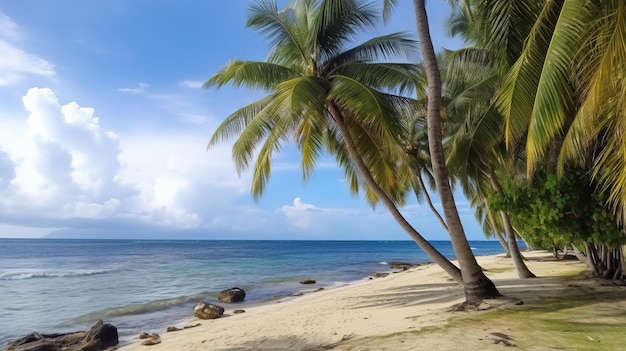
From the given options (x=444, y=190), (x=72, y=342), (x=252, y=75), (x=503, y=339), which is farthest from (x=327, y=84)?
(x=72, y=342)

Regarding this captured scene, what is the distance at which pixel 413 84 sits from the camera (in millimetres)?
10477

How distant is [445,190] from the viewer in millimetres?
8164

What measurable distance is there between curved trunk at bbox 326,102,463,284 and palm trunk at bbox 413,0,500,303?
74 centimetres

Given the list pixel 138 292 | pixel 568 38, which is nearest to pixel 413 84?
pixel 568 38

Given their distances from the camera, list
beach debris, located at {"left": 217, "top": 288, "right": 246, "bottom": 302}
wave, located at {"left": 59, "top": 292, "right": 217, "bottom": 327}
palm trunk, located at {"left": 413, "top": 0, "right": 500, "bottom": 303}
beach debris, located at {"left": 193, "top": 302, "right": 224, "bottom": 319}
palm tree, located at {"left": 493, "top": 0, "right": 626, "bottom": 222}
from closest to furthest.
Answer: palm tree, located at {"left": 493, "top": 0, "right": 626, "bottom": 222} < palm trunk, located at {"left": 413, "top": 0, "right": 500, "bottom": 303} < beach debris, located at {"left": 193, "top": 302, "right": 224, "bottom": 319} < wave, located at {"left": 59, "top": 292, "right": 217, "bottom": 327} < beach debris, located at {"left": 217, "top": 288, "right": 246, "bottom": 302}

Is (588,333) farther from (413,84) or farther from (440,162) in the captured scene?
(413,84)

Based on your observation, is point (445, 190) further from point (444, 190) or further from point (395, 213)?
point (395, 213)

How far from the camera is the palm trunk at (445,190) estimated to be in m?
8.16

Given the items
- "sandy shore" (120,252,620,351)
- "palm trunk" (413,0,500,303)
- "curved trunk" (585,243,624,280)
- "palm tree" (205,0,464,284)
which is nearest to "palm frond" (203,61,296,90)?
"palm tree" (205,0,464,284)

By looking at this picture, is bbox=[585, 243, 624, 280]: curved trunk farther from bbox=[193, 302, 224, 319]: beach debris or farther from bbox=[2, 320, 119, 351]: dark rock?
bbox=[2, 320, 119, 351]: dark rock

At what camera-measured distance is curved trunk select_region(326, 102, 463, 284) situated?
9266 mm

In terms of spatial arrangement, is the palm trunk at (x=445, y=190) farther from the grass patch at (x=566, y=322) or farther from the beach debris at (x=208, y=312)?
the beach debris at (x=208, y=312)

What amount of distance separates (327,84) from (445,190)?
396cm

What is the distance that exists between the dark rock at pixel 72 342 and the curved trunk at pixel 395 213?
295 inches
